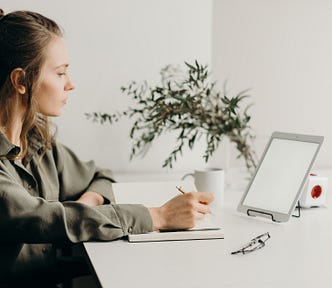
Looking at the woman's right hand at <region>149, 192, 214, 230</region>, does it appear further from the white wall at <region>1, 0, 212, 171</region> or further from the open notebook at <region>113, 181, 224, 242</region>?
the white wall at <region>1, 0, 212, 171</region>

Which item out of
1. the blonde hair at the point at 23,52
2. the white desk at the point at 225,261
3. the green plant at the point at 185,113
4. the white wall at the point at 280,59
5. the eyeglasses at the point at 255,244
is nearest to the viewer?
the white desk at the point at 225,261

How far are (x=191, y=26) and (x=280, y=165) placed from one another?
815 mm

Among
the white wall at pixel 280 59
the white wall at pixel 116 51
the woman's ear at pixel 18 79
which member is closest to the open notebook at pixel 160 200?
the woman's ear at pixel 18 79

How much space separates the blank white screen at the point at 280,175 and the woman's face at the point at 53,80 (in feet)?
1.88

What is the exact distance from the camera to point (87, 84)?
86.4 inches

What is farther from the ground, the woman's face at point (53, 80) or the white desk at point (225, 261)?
the woman's face at point (53, 80)

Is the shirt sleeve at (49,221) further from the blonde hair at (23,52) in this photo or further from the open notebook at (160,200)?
the blonde hair at (23,52)

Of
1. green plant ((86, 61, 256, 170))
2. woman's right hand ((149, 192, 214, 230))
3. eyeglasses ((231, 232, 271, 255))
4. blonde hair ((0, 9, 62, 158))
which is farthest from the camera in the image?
green plant ((86, 61, 256, 170))

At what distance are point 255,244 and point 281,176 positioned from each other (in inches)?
12.9

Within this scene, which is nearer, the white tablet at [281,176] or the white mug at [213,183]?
the white tablet at [281,176]

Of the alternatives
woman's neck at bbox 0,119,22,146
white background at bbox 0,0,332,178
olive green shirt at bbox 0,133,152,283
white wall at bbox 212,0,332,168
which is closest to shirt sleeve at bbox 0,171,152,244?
olive green shirt at bbox 0,133,152,283

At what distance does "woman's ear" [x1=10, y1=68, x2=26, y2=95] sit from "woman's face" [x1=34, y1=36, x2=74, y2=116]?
0.04 m

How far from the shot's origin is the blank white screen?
63.2 inches

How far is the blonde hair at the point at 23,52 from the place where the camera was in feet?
5.06
